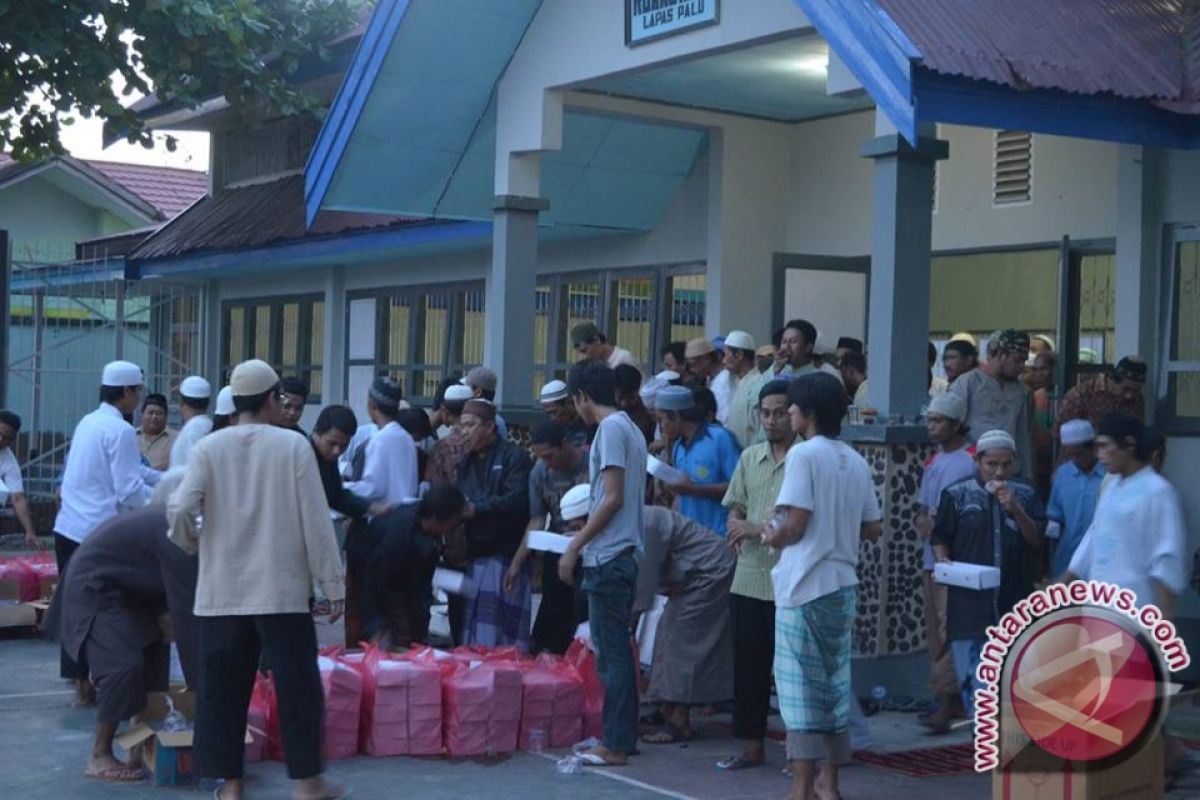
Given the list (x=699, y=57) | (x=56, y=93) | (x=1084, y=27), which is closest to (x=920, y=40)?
(x=1084, y=27)

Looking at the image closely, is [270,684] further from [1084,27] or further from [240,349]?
[240,349]

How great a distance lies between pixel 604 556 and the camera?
8.13 meters

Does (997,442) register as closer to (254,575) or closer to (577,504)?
(577,504)

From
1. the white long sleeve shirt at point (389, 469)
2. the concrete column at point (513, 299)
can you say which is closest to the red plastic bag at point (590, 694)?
the white long sleeve shirt at point (389, 469)

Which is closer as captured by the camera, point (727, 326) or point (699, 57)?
point (699, 57)

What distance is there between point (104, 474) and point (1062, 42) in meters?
6.04

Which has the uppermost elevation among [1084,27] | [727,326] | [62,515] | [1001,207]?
[1084,27]

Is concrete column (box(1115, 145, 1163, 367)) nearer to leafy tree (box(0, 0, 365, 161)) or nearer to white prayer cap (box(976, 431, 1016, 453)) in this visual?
white prayer cap (box(976, 431, 1016, 453))

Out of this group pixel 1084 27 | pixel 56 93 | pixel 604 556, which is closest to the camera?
pixel 604 556

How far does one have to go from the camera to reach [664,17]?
11.3m

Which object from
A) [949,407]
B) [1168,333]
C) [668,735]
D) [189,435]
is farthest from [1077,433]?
[189,435]

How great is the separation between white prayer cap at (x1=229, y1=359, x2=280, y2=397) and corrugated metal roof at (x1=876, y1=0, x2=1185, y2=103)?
12.1 ft

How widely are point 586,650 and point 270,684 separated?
1.65 meters

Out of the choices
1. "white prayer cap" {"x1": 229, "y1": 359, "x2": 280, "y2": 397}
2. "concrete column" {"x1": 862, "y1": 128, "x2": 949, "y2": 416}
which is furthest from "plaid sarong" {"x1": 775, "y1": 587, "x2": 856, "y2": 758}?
"concrete column" {"x1": 862, "y1": 128, "x2": 949, "y2": 416}
